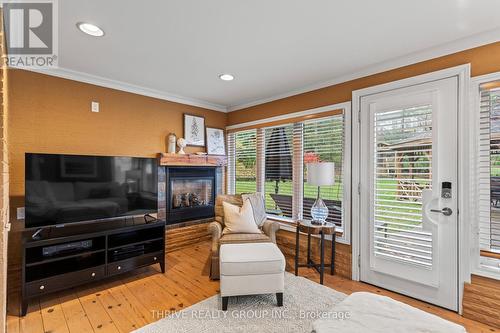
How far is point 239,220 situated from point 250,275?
38.7 inches

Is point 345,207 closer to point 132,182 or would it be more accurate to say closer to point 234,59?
point 234,59

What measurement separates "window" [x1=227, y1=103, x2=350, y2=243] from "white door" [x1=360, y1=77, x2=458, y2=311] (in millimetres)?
295

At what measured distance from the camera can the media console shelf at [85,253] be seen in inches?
86.5

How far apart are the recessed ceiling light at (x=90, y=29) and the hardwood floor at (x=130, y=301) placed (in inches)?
96.0

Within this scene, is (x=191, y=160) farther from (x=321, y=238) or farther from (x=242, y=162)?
(x=321, y=238)

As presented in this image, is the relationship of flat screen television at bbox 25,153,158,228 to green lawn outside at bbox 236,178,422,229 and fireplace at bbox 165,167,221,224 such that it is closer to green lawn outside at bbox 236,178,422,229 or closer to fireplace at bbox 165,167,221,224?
fireplace at bbox 165,167,221,224

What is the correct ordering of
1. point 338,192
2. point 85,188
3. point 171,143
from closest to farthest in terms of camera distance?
point 85,188
point 338,192
point 171,143

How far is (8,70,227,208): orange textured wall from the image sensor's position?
2564 millimetres

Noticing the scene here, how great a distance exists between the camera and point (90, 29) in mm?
1992

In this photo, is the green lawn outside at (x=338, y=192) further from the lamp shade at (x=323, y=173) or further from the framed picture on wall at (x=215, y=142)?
the framed picture on wall at (x=215, y=142)

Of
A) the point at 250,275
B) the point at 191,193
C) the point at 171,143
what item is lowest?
the point at 250,275

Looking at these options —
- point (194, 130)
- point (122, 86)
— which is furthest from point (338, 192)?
point (122, 86)

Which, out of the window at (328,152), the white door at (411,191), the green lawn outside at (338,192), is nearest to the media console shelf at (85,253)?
the green lawn outside at (338,192)

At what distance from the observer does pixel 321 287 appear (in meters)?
2.61
